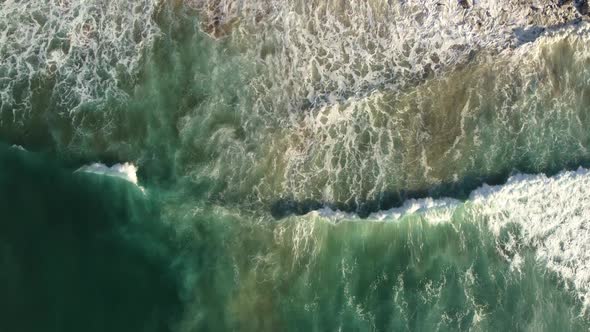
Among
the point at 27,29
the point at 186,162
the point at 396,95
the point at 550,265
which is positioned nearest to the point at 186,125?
the point at 186,162

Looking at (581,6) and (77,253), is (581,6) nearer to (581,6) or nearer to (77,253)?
(581,6)

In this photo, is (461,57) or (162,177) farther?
(461,57)

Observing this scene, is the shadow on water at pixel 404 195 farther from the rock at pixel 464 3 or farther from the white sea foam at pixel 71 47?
the white sea foam at pixel 71 47

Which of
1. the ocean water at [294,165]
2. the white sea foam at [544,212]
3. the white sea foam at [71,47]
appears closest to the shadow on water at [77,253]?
the ocean water at [294,165]

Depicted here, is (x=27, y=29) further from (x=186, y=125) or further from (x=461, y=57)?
(x=461, y=57)

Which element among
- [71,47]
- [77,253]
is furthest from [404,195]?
[71,47]

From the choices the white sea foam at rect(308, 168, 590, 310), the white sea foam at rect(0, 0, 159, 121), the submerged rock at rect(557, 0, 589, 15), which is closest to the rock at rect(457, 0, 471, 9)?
the submerged rock at rect(557, 0, 589, 15)
